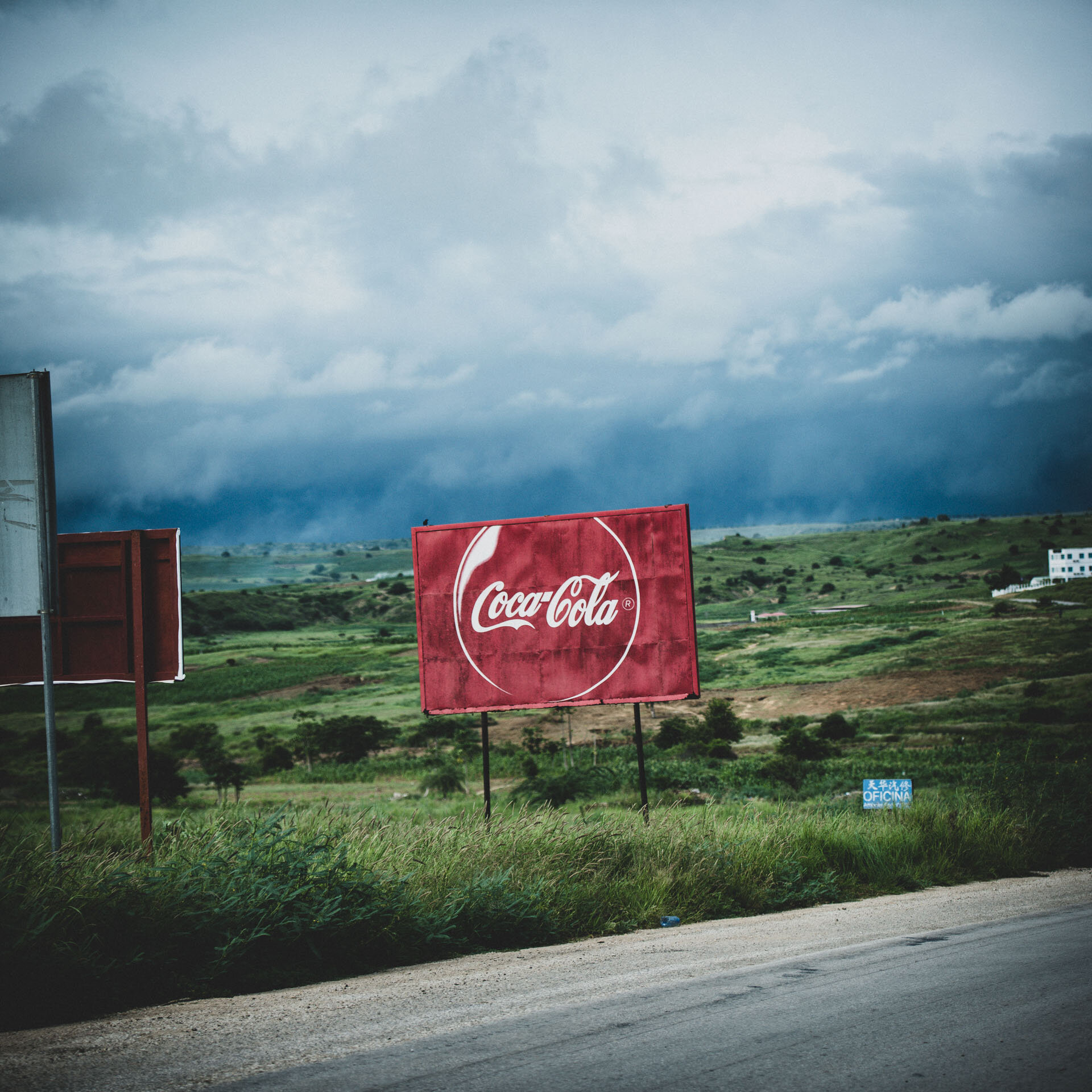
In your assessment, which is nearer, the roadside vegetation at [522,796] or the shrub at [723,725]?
the roadside vegetation at [522,796]

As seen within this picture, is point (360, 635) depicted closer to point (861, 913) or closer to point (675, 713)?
point (675, 713)

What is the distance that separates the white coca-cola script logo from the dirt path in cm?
464

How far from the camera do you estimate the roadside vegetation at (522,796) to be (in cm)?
717

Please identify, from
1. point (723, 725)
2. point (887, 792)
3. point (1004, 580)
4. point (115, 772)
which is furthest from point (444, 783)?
point (1004, 580)

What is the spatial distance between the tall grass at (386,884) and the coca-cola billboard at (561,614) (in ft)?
6.20

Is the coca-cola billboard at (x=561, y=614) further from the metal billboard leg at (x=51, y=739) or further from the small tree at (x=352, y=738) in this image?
the small tree at (x=352, y=738)

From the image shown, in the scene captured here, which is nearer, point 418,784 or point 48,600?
point 48,600

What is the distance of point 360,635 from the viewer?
12269 cm

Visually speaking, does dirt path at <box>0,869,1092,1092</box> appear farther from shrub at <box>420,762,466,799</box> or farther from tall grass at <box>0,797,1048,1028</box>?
shrub at <box>420,762,466,799</box>

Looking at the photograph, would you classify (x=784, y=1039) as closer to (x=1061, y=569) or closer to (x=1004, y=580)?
(x=1004, y=580)

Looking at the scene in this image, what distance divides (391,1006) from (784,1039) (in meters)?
2.63


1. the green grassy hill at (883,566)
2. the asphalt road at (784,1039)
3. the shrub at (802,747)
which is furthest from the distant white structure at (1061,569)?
the asphalt road at (784,1039)

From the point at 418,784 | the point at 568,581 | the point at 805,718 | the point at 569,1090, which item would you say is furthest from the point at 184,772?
the point at 569,1090

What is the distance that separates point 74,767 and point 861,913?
45.8 meters
